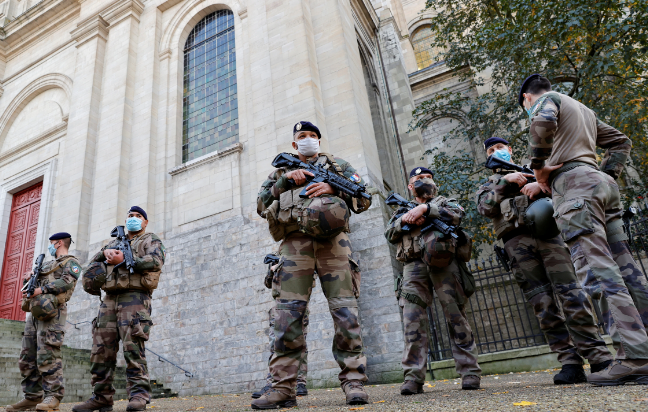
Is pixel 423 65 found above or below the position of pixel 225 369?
above

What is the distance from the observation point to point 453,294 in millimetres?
3949

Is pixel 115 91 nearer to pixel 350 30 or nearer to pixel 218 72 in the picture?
pixel 218 72

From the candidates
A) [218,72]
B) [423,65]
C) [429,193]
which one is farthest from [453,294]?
[423,65]

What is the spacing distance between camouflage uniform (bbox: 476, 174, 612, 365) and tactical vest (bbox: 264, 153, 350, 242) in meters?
1.55

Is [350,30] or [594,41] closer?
[594,41]

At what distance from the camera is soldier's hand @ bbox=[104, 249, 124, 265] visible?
4.35m

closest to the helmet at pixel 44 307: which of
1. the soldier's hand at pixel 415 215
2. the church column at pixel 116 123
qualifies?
the soldier's hand at pixel 415 215

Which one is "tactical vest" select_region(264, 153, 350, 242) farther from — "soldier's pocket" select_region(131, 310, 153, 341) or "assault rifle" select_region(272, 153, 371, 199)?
"soldier's pocket" select_region(131, 310, 153, 341)

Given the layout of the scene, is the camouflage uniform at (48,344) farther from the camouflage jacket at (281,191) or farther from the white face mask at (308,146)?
the white face mask at (308,146)

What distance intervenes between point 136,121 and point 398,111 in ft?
29.2

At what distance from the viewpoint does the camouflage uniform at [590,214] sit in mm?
2572

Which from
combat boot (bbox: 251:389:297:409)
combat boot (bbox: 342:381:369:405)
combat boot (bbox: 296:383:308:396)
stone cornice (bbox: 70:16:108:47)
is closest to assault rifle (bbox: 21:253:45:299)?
combat boot (bbox: 296:383:308:396)

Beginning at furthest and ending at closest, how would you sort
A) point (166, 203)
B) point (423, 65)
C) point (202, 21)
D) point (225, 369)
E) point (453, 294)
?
point (423, 65)
point (202, 21)
point (166, 203)
point (225, 369)
point (453, 294)

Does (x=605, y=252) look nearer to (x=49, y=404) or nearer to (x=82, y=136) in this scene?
(x=49, y=404)
